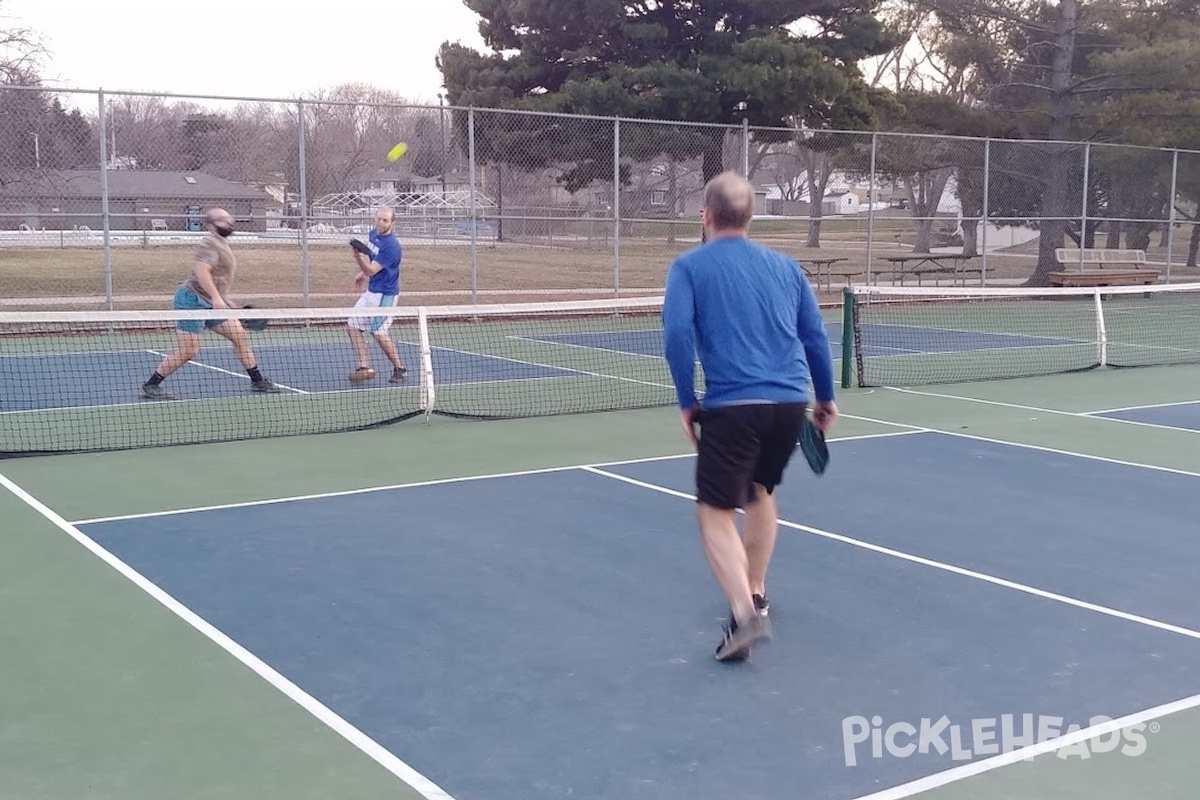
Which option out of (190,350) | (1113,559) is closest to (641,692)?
(1113,559)

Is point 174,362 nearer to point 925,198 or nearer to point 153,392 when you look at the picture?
point 153,392

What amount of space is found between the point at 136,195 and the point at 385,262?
40.8ft

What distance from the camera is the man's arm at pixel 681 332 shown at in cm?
465

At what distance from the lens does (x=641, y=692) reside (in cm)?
455

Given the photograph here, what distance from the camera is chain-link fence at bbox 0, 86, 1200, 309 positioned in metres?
19.7

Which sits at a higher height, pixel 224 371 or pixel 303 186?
pixel 303 186

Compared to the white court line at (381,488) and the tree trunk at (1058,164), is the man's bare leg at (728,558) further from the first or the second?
the tree trunk at (1058,164)

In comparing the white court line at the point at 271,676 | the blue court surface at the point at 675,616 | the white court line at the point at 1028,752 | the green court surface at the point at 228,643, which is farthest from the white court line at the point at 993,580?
the white court line at the point at 271,676

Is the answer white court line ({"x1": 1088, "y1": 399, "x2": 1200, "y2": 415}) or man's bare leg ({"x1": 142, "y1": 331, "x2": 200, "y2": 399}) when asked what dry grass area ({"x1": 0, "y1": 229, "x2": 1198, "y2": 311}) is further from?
white court line ({"x1": 1088, "y1": 399, "x2": 1200, "y2": 415})

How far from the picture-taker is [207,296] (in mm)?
11227

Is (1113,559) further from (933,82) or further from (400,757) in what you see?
(933,82)

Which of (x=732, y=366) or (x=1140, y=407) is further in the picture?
(x=1140, y=407)

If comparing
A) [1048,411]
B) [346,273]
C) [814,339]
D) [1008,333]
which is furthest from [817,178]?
[814,339]

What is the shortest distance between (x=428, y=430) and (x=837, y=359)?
6605 millimetres
